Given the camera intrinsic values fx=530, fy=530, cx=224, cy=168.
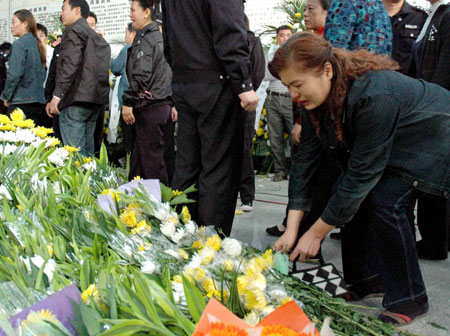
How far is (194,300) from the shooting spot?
41.6 inches

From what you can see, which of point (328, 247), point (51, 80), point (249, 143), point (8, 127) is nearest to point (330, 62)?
point (8, 127)

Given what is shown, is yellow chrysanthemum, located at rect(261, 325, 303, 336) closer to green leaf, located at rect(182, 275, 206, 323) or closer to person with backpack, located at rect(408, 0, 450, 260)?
green leaf, located at rect(182, 275, 206, 323)

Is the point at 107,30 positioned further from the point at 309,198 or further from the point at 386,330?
the point at 386,330

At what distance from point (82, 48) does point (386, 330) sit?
4.06m

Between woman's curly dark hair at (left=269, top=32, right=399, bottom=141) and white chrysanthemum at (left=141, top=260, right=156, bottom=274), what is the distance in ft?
3.10

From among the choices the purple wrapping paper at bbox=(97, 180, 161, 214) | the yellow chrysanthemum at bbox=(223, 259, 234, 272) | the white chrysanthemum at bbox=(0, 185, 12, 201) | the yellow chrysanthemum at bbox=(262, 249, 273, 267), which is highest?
the yellow chrysanthemum at bbox=(223, 259, 234, 272)

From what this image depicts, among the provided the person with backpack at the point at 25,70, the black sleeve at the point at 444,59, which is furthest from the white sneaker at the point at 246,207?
the person with backpack at the point at 25,70

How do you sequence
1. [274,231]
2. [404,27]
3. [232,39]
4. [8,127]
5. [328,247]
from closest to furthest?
1. [8,127]
2. [232,39]
3. [328,247]
4. [404,27]
5. [274,231]

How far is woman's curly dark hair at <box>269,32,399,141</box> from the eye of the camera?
185 cm

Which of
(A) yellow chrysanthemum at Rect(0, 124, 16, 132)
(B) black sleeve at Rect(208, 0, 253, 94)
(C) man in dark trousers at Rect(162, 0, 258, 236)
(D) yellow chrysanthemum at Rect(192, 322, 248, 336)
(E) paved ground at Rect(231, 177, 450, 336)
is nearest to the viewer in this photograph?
(D) yellow chrysanthemum at Rect(192, 322, 248, 336)

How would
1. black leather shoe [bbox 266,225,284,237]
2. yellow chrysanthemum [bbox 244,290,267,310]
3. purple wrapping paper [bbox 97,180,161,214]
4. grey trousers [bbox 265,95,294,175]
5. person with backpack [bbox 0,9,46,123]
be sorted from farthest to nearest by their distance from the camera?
grey trousers [bbox 265,95,294,175] → person with backpack [bbox 0,9,46,123] → black leather shoe [bbox 266,225,284,237] → purple wrapping paper [bbox 97,180,161,214] → yellow chrysanthemum [bbox 244,290,267,310]

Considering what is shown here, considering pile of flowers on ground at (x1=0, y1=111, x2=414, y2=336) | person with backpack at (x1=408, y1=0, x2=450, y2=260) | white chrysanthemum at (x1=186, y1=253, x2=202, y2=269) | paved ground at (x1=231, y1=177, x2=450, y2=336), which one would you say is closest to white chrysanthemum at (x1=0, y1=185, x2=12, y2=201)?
pile of flowers on ground at (x1=0, y1=111, x2=414, y2=336)

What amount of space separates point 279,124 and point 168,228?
4588 millimetres

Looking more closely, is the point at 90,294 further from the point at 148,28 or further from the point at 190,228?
the point at 148,28
